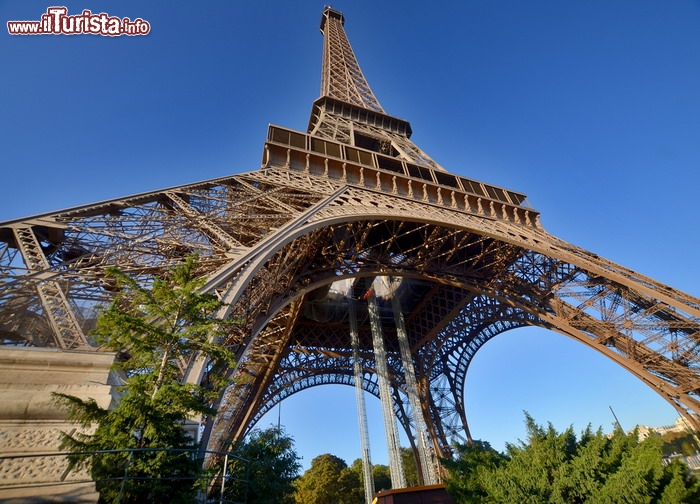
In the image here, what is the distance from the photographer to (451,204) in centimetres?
1986

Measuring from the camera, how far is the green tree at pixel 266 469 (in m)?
10.8

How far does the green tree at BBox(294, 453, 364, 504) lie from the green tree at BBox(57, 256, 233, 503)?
31478 mm

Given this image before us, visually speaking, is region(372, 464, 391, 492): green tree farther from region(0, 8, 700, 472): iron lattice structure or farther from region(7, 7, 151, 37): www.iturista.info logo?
region(7, 7, 151, 37): www.iturista.info logo

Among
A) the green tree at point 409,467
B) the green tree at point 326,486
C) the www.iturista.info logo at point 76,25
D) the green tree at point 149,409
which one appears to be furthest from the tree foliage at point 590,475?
the green tree at point 409,467

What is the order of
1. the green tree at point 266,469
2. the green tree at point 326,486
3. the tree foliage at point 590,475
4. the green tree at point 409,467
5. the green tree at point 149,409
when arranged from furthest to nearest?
the green tree at point 409,467
the green tree at point 326,486
the green tree at point 266,469
the tree foliage at point 590,475
the green tree at point 149,409

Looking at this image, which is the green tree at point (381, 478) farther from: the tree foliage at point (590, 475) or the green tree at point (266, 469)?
the tree foliage at point (590, 475)

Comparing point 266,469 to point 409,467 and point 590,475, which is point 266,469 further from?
point 409,467

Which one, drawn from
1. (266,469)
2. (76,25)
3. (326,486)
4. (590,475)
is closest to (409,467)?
(326,486)

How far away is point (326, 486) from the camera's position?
34.2 m

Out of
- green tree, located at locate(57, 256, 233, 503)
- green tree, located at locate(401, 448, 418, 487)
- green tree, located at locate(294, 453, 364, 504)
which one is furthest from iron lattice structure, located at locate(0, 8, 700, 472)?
green tree, located at locate(401, 448, 418, 487)

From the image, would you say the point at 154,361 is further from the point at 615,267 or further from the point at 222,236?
the point at 615,267

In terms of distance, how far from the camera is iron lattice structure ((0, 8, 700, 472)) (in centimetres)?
805

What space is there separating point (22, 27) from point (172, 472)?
36.6 ft

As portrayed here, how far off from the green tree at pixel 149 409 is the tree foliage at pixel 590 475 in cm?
511
